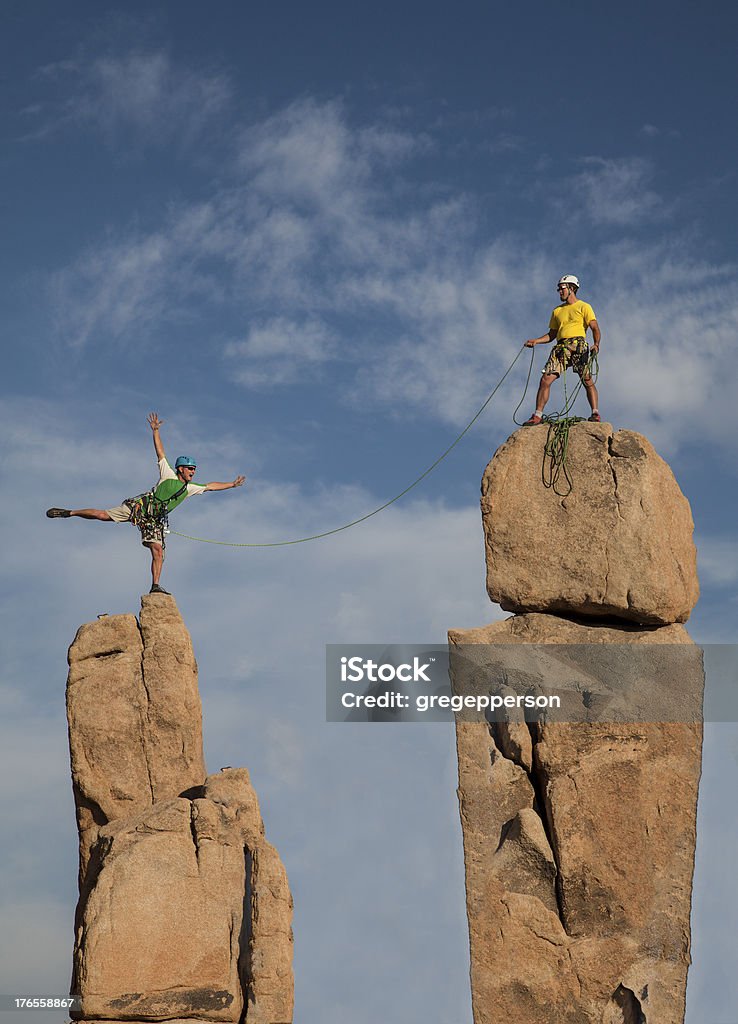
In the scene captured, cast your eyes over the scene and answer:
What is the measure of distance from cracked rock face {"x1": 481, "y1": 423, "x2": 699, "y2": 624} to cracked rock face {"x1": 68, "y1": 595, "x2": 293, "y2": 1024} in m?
5.26

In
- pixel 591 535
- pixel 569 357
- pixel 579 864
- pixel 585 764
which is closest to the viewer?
pixel 579 864

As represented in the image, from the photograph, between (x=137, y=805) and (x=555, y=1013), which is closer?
(x=555, y=1013)

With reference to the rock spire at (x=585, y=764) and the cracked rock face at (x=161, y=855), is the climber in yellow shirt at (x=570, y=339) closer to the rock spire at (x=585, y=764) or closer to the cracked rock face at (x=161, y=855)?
the rock spire at (x=585, y=764)

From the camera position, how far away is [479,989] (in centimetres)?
1677

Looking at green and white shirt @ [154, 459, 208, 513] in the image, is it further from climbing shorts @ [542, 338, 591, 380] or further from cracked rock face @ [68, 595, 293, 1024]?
climbing shorts @ [542, 338, 591, 380]

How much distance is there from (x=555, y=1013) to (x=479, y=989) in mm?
859

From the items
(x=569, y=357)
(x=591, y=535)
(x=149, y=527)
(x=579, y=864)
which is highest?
(x=569, y=357)

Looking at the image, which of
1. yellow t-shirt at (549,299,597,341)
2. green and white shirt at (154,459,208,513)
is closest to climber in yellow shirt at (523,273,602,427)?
yellow t-shirt at (549,299,597,341)

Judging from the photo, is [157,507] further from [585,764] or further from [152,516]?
[585,764]

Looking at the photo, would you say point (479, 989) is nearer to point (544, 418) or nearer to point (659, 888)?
point (659, 888)

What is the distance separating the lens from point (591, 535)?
17766mm

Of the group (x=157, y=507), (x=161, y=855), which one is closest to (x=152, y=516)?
(x=157, y=507)

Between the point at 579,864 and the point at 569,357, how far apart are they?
6.40 meters

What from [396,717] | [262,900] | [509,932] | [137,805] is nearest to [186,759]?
[137,805]
